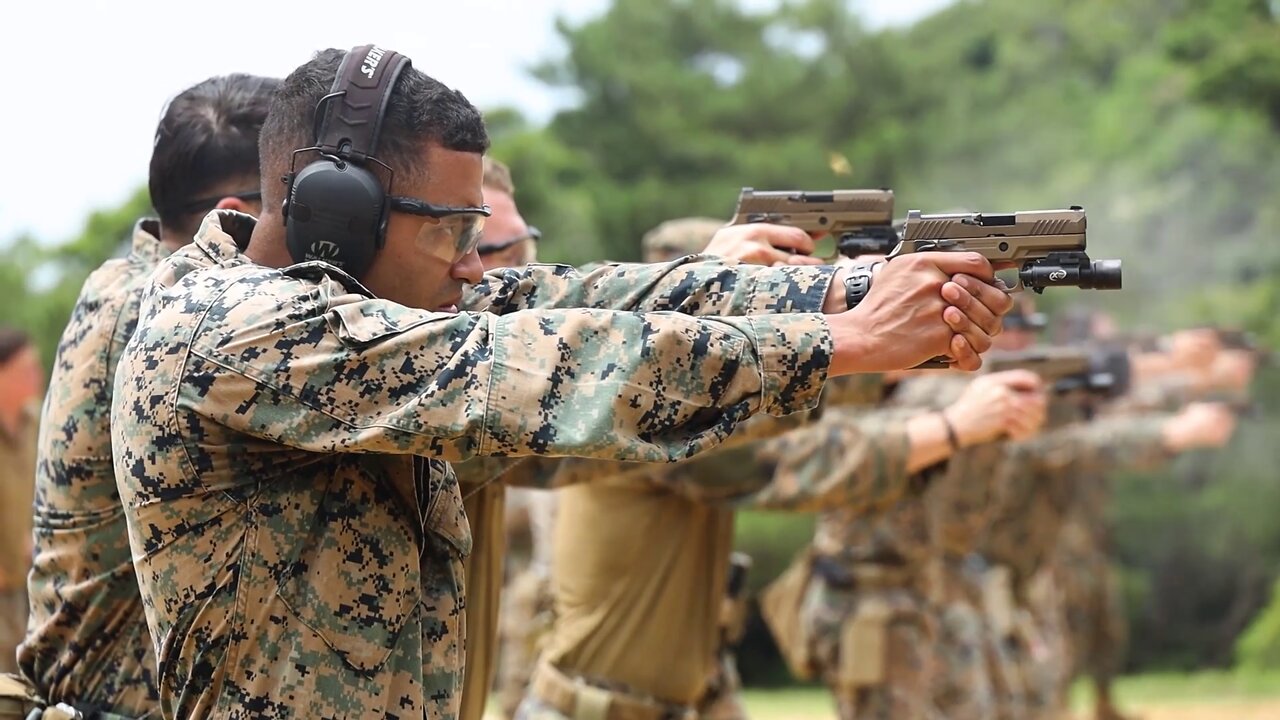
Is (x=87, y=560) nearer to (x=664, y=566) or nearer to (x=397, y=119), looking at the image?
(x=397, y=119)

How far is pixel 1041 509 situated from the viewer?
1220 cm

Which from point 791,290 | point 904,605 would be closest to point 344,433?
A: point 791,290

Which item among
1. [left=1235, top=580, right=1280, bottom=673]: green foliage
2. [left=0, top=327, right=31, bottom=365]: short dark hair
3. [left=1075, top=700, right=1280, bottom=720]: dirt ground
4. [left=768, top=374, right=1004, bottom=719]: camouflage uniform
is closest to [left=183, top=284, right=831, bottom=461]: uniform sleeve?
[left=768, top=374, right=1004, bottom=719]: camouflage uniform

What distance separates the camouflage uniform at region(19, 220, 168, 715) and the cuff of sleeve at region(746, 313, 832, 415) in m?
1.82

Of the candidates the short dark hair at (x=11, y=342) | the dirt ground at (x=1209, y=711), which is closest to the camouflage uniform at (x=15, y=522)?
the short dark hair at (x=11, y=342)

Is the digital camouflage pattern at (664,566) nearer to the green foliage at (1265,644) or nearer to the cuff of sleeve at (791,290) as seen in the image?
the cuff of sleeve at (791,290)

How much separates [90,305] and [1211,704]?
43.1 feet

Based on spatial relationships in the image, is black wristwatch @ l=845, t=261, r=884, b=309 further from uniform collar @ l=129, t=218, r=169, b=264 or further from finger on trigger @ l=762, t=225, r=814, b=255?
uniform collar @ l=129, t=218, r=169, b=264

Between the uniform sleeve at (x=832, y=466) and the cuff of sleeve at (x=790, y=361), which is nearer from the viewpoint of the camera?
the cuff of sleeve at (x=790, y=361)

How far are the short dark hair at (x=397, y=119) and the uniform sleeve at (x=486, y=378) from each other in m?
0.38

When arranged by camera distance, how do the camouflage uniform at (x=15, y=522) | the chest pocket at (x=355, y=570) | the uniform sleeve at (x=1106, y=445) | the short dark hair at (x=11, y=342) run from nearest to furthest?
the chest pocket at (x=355, y=570), the camouflage uniform at (x=15, y=522), the short dark hair at (x=11, y=342), the uniform sleeve at (x=1106, y=445)

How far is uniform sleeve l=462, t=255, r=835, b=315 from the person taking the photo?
Answer: 3.39 metres

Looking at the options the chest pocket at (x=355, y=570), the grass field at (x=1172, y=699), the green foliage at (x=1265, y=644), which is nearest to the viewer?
the chest pocket at (x=355, y=570)

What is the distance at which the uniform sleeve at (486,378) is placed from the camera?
9.63 ft
